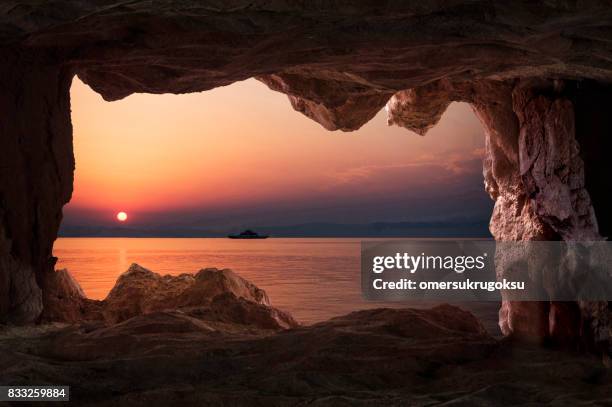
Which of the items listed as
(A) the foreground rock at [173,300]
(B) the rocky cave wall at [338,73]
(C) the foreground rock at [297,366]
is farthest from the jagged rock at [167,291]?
(B) the rocky cave wall at [338,73]

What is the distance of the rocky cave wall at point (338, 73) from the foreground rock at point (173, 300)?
1528mm

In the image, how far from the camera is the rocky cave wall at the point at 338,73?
409 centimetres

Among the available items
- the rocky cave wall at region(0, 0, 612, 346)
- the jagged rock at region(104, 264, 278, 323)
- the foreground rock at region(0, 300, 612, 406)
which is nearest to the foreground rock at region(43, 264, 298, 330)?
the jagged rock at region(104, 264, 278, 323)

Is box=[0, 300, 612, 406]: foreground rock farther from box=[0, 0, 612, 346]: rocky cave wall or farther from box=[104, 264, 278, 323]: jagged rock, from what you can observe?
box=[104, 264, 278, 323]: jagged rock

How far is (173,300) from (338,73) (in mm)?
4054

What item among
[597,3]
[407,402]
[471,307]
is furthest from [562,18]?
[471,307]

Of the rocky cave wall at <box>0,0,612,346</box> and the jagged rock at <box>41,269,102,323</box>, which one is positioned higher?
the rocky cave wall at <box>0,0,612,346</box>

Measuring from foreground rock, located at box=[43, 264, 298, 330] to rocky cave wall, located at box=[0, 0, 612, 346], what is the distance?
5.01 feet

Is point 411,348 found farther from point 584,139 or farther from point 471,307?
point 471,307

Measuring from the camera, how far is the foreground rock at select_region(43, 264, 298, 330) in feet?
20.7

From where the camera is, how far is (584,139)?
6.28 metres

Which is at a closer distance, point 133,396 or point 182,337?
point 133,396

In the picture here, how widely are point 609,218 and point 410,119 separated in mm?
3372

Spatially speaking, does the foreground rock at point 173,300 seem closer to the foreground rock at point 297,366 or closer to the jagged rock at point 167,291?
the jagged rock at point 167,291
